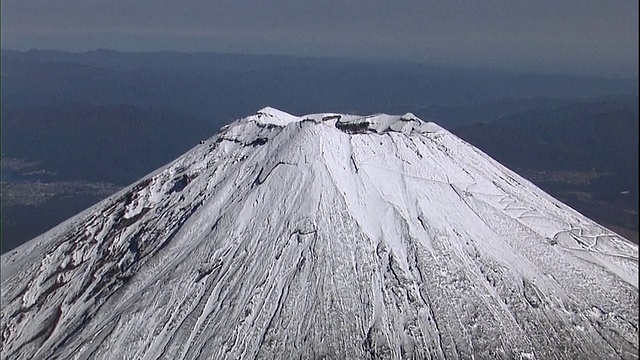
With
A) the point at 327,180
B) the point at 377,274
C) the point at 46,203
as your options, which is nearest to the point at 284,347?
the point at 377,274

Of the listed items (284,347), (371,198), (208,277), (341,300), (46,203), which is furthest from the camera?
(46,203)

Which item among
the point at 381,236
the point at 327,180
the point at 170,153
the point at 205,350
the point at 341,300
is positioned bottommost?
the point at 170,153

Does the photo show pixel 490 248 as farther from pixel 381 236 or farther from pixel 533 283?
pixel 381 236

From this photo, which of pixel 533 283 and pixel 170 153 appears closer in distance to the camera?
pixel 533 283

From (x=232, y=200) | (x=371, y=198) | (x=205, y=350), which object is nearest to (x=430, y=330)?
(x=371, y=198)

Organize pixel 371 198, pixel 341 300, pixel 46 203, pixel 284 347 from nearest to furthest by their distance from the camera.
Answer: pixel 284 347
pixel 341 300
pixel 371 198
pixel 46 203

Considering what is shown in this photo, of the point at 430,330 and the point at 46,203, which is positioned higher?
the point at 430,330
